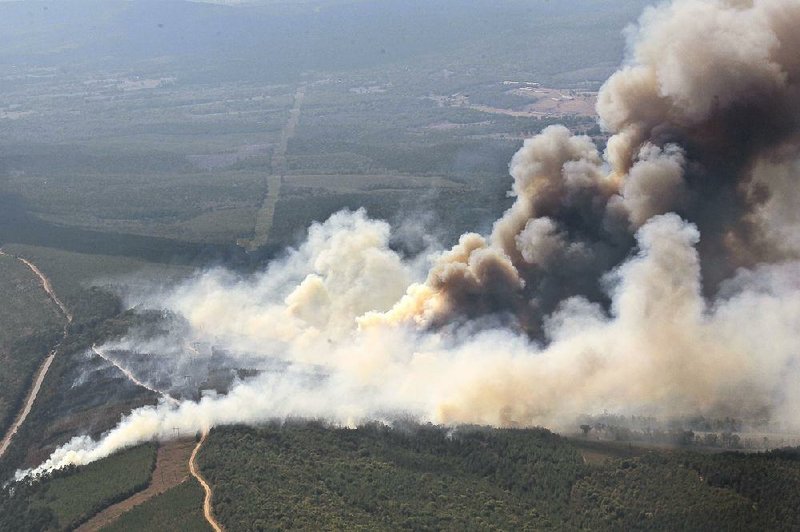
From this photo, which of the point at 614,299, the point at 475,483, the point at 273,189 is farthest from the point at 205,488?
the point at 273,189

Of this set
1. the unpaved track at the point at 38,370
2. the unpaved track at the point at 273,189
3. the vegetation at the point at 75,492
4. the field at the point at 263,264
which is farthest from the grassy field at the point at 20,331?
the unpaved track at the point at 273,189

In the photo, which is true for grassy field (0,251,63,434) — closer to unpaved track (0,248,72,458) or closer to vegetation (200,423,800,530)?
unpaved track (0,248,72,458)

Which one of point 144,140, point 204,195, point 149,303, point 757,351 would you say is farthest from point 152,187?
point 757,351

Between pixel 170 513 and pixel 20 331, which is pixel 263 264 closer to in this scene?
pixel 20 331

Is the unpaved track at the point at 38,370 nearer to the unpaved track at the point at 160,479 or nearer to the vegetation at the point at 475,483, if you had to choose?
the unpaved track at the point at 160,479

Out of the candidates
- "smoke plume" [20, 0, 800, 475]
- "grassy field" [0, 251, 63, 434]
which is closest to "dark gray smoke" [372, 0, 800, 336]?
"smoke plume" [20, 0, 800, 475]

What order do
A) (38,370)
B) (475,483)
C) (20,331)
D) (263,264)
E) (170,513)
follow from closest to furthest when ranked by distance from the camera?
(170,513) → (475,483) → (38,370) → (20,331) → (263,264)
